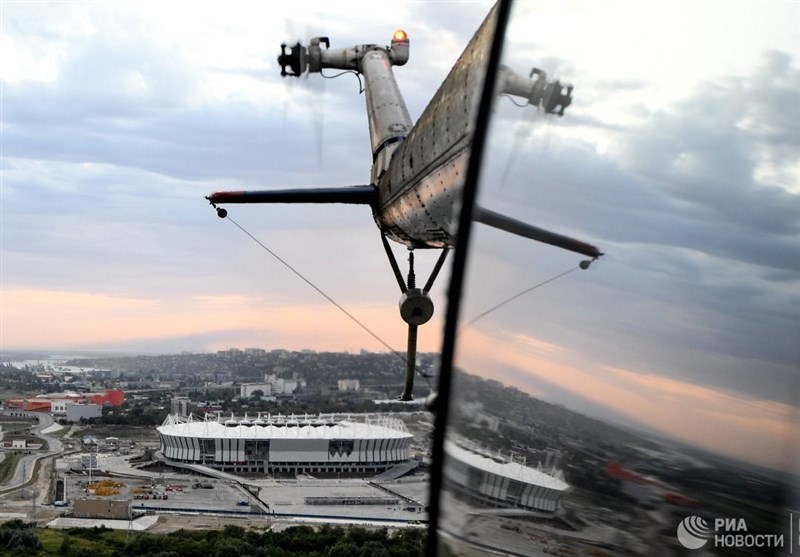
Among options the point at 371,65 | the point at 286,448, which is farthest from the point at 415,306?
the point at 286,448

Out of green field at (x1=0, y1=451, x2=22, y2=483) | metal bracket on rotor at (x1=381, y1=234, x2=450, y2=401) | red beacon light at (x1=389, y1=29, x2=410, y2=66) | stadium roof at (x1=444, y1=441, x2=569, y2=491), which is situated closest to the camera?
stadium roof at (x1=444, y1=441, x2=569, y2=491)

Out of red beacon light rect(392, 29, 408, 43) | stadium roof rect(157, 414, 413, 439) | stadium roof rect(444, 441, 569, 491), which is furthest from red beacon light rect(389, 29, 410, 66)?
stadium roof rect(157, 414, 413, 439)

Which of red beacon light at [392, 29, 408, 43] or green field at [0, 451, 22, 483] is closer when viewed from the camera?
red beacon light at [392, 29, 408, 43]

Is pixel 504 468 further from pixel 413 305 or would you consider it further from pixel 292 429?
pixel 292 429

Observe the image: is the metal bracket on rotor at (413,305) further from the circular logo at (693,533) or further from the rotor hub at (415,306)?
the circular logo at (693,533)

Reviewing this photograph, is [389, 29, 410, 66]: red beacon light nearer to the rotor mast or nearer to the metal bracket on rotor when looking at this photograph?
the rotor mast

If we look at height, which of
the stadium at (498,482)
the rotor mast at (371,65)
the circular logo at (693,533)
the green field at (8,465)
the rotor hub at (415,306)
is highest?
the rotor mast at (371,65)

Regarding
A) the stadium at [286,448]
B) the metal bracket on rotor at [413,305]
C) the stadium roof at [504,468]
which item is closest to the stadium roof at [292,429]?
the stadium at [286,448]
